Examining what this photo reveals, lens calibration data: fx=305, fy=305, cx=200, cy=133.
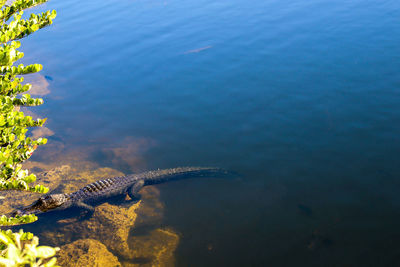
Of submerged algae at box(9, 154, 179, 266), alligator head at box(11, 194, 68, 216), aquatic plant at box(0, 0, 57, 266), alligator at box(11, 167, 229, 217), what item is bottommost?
submerged algae at box(9, 154, 179, 266)

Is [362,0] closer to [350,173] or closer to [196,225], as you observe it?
[350,173]

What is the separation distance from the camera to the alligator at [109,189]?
7.77 metres

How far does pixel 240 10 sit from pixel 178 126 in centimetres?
1197

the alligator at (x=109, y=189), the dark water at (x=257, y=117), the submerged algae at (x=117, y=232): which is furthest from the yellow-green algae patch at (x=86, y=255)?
the dark water at (x=257, y=117)

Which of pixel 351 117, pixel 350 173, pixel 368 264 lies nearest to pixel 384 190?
pixel 350 173

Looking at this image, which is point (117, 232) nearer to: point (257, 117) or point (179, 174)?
point (179, 174)

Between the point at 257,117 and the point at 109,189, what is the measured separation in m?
5.14

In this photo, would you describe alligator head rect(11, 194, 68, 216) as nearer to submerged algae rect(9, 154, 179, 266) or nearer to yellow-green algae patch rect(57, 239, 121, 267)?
submerged algae rect(9, 154, 179, 266)

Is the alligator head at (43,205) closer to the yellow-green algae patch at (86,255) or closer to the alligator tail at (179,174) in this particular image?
the yellow-green algae patch at (86,255)

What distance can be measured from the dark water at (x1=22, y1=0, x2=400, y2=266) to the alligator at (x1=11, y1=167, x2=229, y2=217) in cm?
29

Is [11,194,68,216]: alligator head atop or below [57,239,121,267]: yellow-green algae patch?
atop

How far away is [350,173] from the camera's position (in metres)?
7.62

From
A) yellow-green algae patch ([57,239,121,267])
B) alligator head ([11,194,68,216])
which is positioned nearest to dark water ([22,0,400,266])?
yellow-green algae patch ([57,239,121,267])

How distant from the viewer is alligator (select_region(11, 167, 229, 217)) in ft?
25.5
